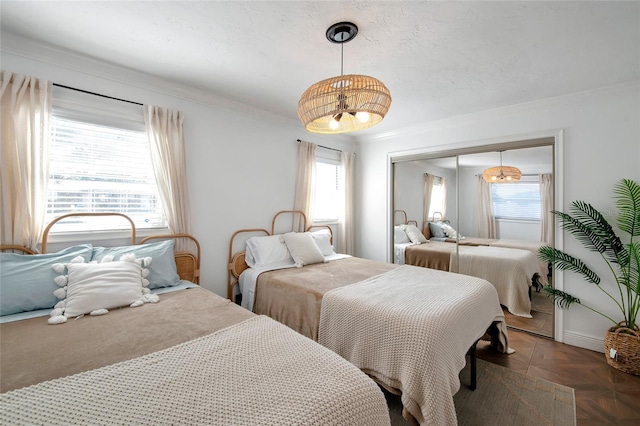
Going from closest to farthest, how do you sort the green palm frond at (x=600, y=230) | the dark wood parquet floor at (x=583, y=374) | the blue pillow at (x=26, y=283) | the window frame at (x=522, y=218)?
the blue pillow at (x=26, y=283) → the dark wood parquet floor at (x=583, y=374) → the green palm frond at (x=600, y=230) → the window frame at (x=522, y=218)

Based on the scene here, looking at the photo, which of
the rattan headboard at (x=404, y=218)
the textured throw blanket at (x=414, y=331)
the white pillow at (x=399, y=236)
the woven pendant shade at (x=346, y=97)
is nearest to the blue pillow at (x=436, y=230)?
the rattan headboard at (x=404, y=218)

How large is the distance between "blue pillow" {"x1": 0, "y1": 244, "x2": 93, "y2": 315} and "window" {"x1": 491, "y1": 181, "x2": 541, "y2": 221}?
4373mm

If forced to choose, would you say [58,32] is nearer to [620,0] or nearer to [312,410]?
[312,410]

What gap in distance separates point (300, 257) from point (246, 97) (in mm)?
1918

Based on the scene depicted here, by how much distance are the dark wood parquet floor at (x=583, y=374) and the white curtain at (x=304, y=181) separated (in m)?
2.56

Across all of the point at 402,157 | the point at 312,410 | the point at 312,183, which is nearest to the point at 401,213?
the point at 402,157

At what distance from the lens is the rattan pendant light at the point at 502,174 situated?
3270mm

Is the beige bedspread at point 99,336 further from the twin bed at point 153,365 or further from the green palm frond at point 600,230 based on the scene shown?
the green palm frond at point 600,230

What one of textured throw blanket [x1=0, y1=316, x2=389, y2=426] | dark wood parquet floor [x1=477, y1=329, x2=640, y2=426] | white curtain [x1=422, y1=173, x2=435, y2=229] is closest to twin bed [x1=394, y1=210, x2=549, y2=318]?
white curtain [x1=422, y1=173, x2=435, y2=229]

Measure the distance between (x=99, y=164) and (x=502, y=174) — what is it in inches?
169

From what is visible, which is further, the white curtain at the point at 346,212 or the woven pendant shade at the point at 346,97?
the white curtain at the point at 346,212

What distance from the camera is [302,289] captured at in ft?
7.75

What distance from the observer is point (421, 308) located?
1.76 metres

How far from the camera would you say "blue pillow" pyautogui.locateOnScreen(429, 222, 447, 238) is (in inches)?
152
